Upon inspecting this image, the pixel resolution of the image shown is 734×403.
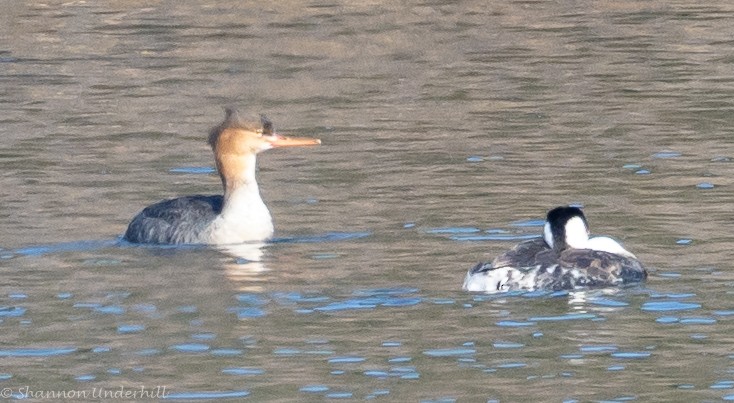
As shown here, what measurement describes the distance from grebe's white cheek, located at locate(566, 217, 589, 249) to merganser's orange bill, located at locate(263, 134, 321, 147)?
3262 mm

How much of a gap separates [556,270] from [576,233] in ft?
1.59

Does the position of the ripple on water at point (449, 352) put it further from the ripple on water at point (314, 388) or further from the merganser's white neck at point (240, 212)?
the merganser's white neck at point (240, 212)

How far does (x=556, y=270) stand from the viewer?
1238 centimetres

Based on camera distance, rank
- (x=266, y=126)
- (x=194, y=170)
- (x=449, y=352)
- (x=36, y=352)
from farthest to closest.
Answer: (x=194, y=170) → (x=266, y=126) → (x=36, y=352) → (x=449, y=352)

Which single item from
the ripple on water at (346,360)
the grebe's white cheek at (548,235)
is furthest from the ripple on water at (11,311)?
the grebe's white cheek at (548,235)

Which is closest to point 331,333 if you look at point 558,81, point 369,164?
point 369,164

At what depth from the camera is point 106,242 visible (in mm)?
14812

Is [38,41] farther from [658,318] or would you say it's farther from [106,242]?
[658,318]

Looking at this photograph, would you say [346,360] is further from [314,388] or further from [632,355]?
[632,355]

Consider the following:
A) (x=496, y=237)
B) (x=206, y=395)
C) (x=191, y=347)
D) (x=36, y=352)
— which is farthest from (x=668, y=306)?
(x=36, y=352)

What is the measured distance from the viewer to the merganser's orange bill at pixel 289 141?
50.8 ft

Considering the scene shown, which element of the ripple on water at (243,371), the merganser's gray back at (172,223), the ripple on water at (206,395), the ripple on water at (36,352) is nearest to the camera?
the ripple on water at (206,395)

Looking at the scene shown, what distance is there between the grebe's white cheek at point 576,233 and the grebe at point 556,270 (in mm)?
85

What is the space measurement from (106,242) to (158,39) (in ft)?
38.5
